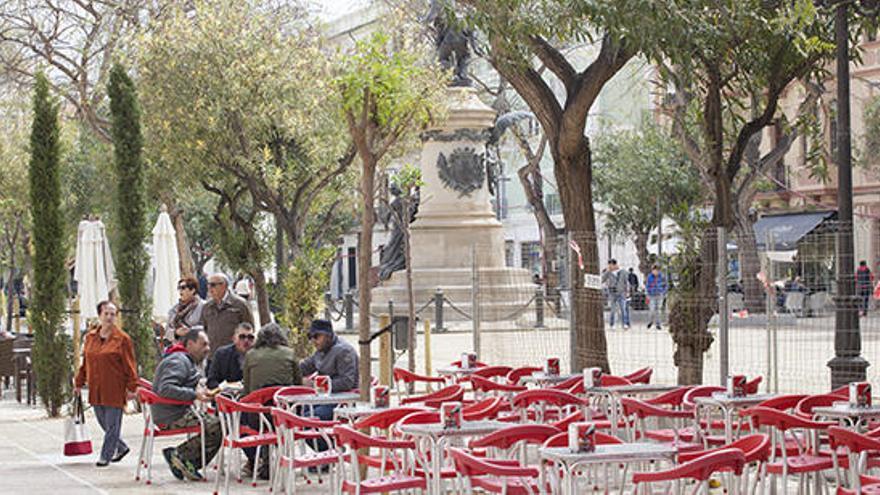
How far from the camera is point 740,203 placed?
44.6m

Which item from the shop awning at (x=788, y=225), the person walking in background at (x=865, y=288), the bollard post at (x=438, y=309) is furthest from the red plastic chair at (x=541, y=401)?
the shop awning at (x=788, y=225)

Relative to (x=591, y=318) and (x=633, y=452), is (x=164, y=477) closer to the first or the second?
(x=591, y=318)

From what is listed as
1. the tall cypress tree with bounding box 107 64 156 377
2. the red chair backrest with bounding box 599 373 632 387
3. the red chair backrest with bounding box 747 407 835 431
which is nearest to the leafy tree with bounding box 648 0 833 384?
the red chair backrest with bounding box 599 373 632 387

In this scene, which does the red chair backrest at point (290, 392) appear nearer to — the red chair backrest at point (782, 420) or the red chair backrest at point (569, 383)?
the red chair backrest at point (569, 383)

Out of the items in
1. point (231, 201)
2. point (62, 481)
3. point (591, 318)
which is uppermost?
point (231, 201)

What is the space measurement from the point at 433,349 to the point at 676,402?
18384mm

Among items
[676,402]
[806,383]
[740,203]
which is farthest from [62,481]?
[740,203]

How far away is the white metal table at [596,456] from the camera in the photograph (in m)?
8.40

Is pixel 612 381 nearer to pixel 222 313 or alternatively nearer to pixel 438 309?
pixel 222 313

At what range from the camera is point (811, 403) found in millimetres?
10938

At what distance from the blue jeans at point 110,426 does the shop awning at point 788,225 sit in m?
39.2

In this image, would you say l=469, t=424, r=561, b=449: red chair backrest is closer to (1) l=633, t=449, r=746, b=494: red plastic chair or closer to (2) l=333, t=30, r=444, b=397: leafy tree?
(1) l=633, t=449, r=746, b=494: red plastic chair

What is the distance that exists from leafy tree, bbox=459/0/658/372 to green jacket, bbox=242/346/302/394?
3.88 metres

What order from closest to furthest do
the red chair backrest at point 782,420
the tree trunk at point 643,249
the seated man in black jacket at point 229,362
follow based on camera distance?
1. the red chair backrest at point 782,420
2. the seated man in black jacket at point 229,362
3. the tree trunk at point 643,249
